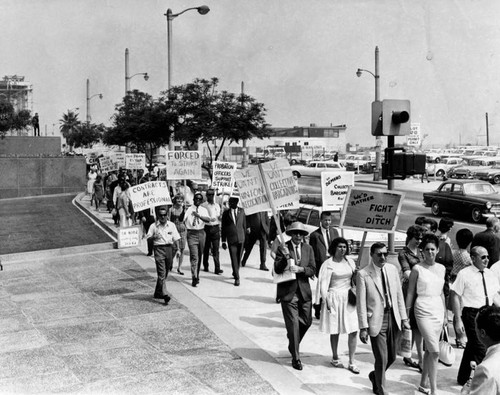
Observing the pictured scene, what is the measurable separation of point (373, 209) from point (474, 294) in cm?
173

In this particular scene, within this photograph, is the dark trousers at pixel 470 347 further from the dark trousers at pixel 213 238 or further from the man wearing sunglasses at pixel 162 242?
the dark trousers at pixel 213 238

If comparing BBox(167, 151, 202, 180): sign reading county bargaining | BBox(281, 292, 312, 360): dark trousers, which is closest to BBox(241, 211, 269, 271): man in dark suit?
BBox(167, 151, 202, 180): sign reading county bargaining

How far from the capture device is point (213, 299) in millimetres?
11531

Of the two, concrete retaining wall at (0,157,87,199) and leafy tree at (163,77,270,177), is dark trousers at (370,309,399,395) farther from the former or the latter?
concrete retaining wall at (0,157,87,199)

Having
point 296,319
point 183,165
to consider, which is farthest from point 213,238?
point 296,319

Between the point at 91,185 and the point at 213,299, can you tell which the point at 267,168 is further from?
the point at 91,185

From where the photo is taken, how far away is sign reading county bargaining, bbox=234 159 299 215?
9359 mm

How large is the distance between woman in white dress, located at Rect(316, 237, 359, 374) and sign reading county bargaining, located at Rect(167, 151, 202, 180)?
10.2 meters

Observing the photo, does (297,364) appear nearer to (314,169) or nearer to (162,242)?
(162,242)

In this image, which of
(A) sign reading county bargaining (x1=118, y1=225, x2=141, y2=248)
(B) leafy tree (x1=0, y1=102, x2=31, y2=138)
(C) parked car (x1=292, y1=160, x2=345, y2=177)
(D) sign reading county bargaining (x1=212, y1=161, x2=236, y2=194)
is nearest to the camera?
(A) sign reading county bargaining (x1=118, y1=225, x2=141, y2=248)

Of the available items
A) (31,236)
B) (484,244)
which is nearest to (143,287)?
(484,244)

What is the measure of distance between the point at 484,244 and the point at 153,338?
4.50 meters

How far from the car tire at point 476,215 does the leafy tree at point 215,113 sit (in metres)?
9.58

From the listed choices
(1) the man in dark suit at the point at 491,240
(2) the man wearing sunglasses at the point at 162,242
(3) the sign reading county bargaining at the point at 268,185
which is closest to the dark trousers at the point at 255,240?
(2) the man wearing sunglasses at the point at 162,242
